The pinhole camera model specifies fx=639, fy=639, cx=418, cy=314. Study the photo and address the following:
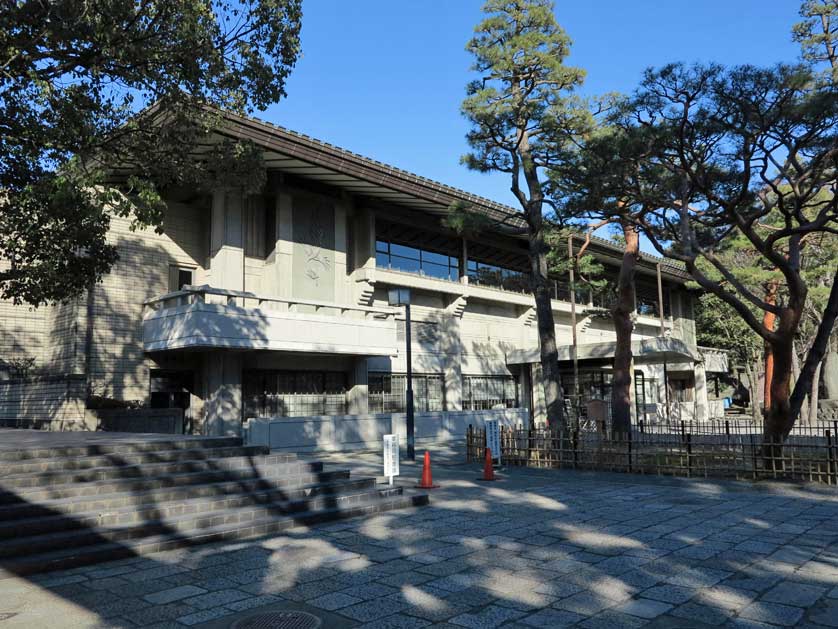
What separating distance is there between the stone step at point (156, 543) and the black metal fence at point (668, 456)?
6.72 m

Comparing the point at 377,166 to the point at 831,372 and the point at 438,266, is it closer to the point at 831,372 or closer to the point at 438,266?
the point at 438,266

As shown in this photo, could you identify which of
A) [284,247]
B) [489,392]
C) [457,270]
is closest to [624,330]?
[284,247]

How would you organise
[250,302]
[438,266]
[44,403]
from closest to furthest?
[44,403] < [250,302] < [438,266]

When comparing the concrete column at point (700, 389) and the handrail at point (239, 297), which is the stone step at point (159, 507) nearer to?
the handrail at point (239, 297)

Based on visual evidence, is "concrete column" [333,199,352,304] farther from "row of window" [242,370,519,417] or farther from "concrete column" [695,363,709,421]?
"concrete column" [695,363,709,421]

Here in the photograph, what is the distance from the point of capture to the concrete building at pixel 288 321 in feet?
65.1

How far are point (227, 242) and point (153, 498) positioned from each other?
1448cm

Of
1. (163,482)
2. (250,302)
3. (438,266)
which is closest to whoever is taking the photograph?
(163,482)

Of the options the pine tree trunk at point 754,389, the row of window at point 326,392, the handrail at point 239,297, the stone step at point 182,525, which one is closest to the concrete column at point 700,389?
the pine tree trunk at point 754,389

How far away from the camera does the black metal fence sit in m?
12.6

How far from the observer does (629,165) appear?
13.8m

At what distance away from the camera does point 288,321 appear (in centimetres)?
2088

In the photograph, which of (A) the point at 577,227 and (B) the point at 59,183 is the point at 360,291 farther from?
(B) the point at 59,183

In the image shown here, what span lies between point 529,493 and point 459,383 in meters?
17.5
